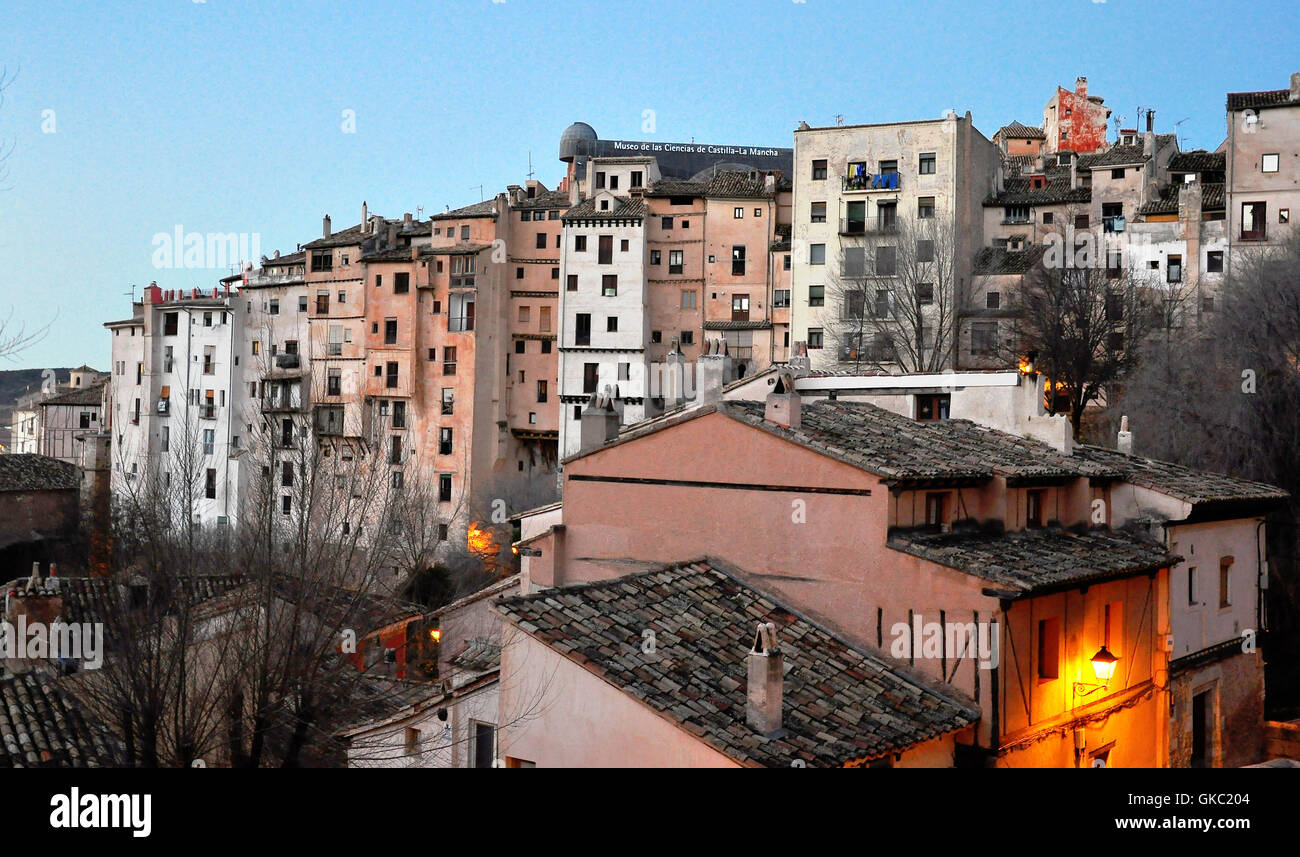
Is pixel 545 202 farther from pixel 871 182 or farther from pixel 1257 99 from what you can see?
pixel 1257 99

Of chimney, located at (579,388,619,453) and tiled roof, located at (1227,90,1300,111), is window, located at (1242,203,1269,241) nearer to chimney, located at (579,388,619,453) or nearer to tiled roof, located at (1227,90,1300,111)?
tiled roof, located at (1227,90,1300,111)

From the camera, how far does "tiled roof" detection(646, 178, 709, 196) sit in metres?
65.7

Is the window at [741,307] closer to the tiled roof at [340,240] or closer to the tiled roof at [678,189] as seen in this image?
the tiled roof at [678,189]

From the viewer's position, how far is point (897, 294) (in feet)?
175

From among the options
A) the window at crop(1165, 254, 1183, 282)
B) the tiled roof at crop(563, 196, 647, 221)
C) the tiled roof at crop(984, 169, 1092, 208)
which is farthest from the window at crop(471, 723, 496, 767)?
the tiled roof at crop(563, 196, 647, 221)

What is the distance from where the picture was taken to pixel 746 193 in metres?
64.6

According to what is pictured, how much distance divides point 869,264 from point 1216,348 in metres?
21.5

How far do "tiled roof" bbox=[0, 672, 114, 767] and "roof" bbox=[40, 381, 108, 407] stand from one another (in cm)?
7330

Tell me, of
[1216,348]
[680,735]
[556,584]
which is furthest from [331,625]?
[1216,348]

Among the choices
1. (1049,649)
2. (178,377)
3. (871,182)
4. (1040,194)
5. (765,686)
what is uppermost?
(871,182)

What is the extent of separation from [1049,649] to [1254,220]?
42756mm

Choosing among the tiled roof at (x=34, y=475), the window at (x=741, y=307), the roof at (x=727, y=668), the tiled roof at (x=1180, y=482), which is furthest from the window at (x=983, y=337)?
the tiled roof at (x=34, y=475)

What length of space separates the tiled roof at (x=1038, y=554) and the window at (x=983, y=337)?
3519 cm

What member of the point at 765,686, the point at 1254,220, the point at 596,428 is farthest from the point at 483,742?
the point at 1254,220
